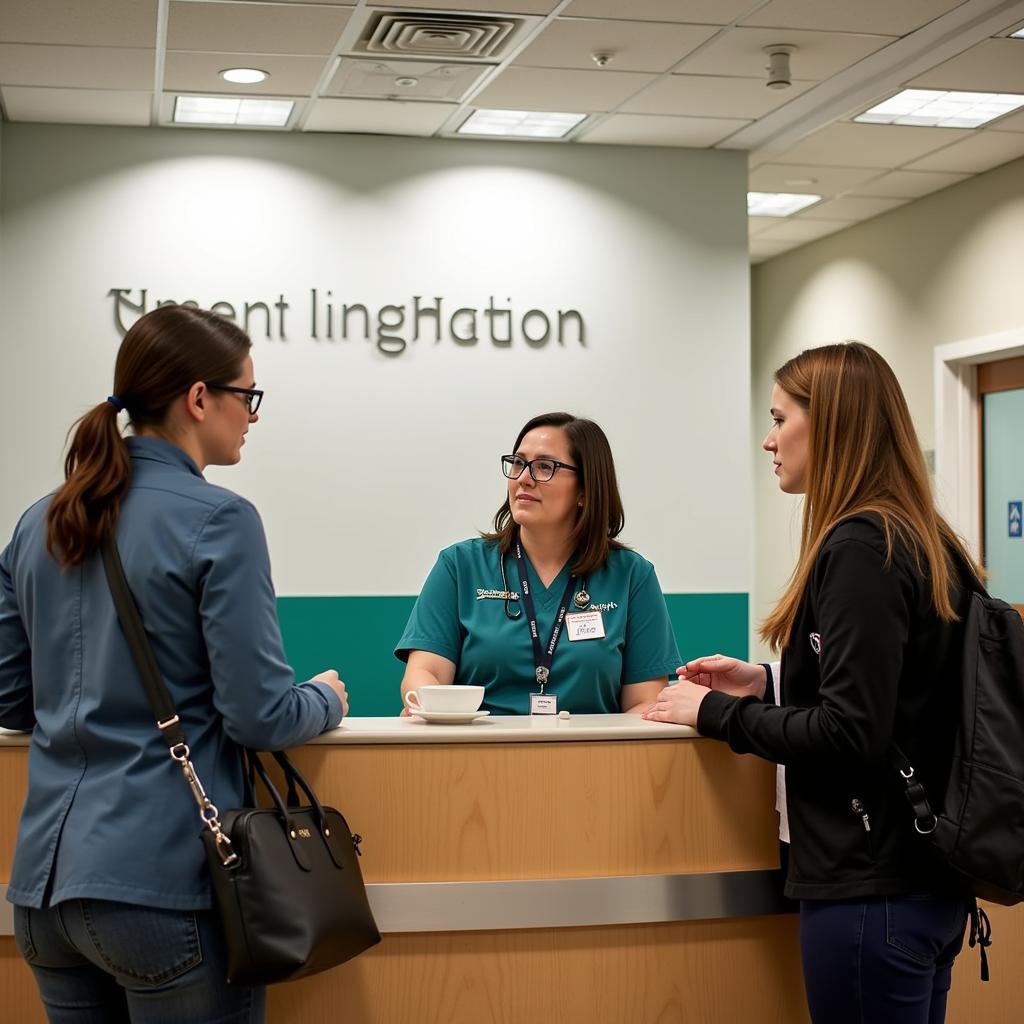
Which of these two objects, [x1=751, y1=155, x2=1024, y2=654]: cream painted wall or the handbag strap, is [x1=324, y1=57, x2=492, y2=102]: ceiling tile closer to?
[x1=751, y1=155, x2=1024, y2=654]: cream painted wall

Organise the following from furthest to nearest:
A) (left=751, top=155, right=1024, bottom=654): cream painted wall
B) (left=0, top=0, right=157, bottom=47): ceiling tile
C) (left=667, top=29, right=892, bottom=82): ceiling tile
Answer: (left=751, top=155, right=1024, bottom=654): cream painted wall, (left=667, top=29, right=892, bottom=82): ceiling tile, (left=0, top=0, right=157, bottom=47): ceiling tile

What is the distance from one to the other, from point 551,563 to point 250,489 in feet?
9.28

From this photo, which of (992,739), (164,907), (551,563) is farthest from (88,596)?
(551,563)

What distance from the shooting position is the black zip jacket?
6.26ft

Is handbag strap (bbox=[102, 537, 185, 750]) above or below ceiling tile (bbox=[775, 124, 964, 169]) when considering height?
below

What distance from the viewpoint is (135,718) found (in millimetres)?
1822

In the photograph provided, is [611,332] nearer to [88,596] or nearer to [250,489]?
[250,489]

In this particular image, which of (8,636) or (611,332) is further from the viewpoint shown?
(611,332)

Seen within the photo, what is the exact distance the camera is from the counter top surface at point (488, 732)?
2.29 m

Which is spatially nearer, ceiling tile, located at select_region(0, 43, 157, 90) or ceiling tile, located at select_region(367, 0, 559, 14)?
ceiling tile, located at select_region(367, 0, 559, 14)

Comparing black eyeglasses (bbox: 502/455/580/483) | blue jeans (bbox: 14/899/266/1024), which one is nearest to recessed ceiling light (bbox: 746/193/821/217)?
black eyeglasses (bbox: 502/455/580/483)

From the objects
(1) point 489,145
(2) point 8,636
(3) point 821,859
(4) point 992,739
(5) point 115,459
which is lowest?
(3) point 821,859

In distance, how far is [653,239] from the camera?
6184 millimetres

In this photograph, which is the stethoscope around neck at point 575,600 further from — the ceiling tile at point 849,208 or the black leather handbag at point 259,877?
the ceiling tile at point 849,208
